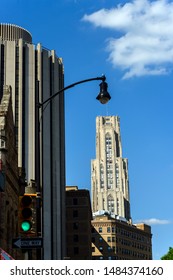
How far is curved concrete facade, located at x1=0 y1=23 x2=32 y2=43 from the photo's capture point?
13212 centimetres

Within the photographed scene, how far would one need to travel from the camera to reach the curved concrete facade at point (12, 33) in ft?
433

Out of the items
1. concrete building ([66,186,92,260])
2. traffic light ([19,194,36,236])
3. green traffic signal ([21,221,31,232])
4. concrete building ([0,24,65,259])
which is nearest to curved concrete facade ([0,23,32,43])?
concrete building ([0,24,65,259])

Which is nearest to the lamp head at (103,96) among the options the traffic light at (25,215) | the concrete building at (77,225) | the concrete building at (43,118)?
the traffic light at (25,215)

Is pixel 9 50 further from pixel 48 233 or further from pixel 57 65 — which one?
pixel 48 233

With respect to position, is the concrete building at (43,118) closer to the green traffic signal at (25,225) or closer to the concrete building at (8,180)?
the concrete building at (8,180)

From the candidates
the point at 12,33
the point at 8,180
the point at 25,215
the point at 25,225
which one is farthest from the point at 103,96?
the point at 12,33

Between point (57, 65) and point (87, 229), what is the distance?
147 feet

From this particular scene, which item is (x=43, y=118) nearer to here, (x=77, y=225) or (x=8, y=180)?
(x=77, y=225)

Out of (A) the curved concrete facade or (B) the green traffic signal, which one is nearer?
(B) the green traffic signal

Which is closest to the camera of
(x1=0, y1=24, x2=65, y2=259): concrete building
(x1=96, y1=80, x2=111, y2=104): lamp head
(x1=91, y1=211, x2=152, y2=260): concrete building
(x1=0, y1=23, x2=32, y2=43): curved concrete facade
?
(x1=96, y1=80, x2=111, y2=104): lamp head

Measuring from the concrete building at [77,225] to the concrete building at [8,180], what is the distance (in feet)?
338

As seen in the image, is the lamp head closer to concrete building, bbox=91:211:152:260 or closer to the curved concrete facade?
the curved concrete facade

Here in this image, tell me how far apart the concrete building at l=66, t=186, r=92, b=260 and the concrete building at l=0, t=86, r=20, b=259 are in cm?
10289
